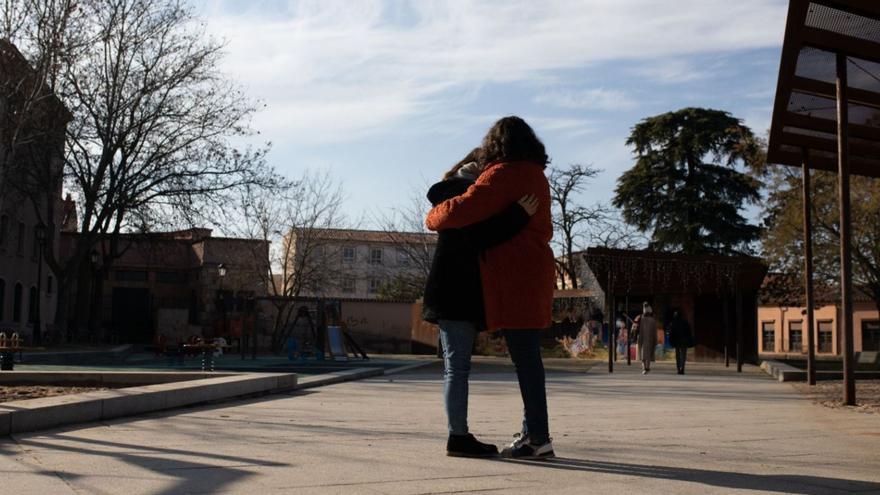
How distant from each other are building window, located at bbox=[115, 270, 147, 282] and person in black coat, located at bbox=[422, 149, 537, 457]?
51249 mm

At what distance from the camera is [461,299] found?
5398 millimetres

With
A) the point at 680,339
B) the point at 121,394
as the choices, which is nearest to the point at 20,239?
the point at 680,339

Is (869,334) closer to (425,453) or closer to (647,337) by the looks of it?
(647,337)

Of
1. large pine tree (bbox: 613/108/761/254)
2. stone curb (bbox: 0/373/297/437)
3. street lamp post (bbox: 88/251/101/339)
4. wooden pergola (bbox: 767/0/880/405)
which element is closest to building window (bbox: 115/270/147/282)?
street lamp post (bbox: 88/251/101/339)

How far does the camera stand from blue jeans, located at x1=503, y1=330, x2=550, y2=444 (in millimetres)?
5297

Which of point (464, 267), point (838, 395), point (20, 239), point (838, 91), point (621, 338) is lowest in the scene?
point (838, 395)

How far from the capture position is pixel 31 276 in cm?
4216

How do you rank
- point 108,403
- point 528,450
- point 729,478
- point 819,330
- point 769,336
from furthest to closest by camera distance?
point 769,336 < point 819,330 < point 108,403 < point 528,450 < point 729,478

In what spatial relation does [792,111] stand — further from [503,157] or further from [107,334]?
[107,334]

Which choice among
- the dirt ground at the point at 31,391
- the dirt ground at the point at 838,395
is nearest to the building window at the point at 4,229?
the dirt ground at the point at 31,391

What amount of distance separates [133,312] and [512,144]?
50.0m

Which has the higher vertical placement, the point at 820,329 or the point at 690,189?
the point at 690,189

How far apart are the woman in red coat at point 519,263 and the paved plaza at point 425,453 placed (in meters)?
0.30

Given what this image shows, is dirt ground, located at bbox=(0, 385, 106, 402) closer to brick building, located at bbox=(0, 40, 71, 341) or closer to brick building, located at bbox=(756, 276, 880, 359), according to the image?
brick building, located at bbox=(0, 40, 71, 341)
